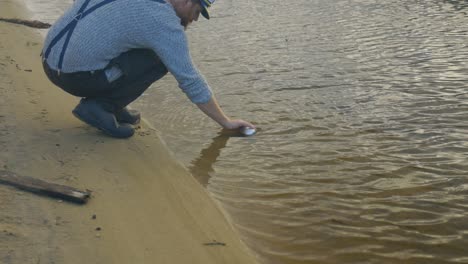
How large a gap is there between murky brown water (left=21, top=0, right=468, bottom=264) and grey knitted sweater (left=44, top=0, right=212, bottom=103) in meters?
0.79

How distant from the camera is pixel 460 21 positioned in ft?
26.4

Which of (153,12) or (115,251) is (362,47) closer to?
(153,12)

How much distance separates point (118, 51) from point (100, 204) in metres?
1.09

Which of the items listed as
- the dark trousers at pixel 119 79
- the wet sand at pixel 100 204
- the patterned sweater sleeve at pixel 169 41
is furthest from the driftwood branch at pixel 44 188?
the patterned sweater sleeve at pixel 169 41

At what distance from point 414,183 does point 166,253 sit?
1.73 m

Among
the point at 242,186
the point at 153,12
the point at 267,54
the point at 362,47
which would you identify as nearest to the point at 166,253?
the point at 242,186

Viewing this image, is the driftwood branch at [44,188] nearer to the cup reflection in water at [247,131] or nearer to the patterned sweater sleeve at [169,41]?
the patterned sweater sleeve at [169,41]

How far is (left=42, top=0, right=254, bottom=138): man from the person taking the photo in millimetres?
3299

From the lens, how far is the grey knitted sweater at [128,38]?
3281 millimetres

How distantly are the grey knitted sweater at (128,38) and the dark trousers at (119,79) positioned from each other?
0.20 feet

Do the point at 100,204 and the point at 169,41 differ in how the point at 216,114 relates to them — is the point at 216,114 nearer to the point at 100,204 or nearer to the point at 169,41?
the point at 169,41

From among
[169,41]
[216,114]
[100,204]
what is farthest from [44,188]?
[216,114]

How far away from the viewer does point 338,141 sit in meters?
4.07

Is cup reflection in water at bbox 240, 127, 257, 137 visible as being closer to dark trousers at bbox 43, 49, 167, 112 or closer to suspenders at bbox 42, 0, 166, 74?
dark trousers at bbox 43, 49, 167, 112
